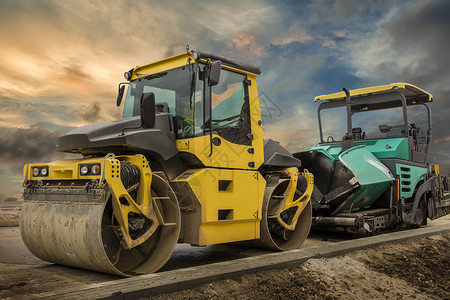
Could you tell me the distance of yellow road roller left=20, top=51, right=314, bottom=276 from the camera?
5234 mm

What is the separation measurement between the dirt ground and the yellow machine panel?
90 cm

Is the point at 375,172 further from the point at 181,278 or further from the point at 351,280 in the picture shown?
the point at 181,278

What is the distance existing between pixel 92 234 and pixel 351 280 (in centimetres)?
352

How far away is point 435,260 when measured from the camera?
7887 mm

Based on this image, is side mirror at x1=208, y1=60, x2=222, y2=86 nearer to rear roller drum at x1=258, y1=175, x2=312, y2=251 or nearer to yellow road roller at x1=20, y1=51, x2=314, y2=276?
yellow road roller at x1=20, y1=51, x2=314, y2=276

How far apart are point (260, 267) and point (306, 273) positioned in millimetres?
760

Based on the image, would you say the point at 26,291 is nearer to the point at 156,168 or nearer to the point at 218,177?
the point at 156,168

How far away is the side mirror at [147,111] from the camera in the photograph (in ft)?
17.9

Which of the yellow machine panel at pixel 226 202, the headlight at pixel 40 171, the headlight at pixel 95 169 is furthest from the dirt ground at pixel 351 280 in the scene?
the headlight at pixel 40 171

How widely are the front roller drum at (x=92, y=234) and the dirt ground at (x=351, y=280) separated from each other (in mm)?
944

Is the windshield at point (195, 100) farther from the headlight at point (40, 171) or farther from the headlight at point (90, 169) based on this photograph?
the headlight at point (40, 171)

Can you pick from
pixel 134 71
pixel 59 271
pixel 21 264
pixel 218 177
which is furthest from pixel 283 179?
pixel 21 264

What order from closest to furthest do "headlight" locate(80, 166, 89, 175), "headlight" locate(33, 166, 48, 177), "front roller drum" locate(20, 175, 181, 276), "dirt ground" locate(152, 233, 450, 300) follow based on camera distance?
"front roller drum" locate(20, 175, 181, 276) → "dirt ground" locate(152, 233, 450, 300) → "headlight" locate(80, 166, 89, 175) → "headlight" locate(33, 166, 48, 177)

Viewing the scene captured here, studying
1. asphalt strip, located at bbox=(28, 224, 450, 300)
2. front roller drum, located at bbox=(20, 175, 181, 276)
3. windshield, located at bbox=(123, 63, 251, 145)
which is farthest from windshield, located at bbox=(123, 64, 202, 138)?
asphalt strip, located at bbox=(28, 224, 450, 300)
